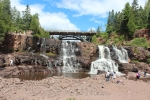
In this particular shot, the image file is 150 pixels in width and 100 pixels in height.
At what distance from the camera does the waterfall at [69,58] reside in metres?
46.7

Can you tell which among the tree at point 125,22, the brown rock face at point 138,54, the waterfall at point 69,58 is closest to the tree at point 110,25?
the tree at point 125,22

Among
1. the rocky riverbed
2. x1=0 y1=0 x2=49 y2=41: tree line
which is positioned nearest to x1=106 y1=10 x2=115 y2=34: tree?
x1=0 y1=0 x2=49 y2=41: tree line

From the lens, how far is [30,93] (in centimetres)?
1923

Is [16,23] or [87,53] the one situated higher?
[16,23]

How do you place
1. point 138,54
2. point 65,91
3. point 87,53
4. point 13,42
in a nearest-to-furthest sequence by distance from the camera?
point 65,91
point 13,42
point 87,53
point 138,54

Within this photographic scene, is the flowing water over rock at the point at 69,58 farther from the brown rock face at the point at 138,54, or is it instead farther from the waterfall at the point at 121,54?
the brown rock face at the point at 138,54

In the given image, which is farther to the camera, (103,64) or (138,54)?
(138,54)

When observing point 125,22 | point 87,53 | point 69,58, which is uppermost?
point 125,22

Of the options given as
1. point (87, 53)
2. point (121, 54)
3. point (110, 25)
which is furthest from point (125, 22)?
point (87, 53)

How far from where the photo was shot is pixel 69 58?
48594 mm

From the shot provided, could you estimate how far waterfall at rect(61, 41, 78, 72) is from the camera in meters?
46.7

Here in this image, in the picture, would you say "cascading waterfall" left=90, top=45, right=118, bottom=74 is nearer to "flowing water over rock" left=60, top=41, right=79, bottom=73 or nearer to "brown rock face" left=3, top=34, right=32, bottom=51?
"flowing water over rock" left=60, top=41, right=79, bottom=73

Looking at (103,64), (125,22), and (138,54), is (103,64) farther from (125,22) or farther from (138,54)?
(125,22)

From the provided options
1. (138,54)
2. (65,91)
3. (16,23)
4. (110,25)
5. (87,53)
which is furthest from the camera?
(110,25)
